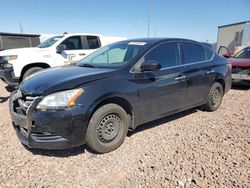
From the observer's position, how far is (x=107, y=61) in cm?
391

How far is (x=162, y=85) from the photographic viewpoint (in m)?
3.67

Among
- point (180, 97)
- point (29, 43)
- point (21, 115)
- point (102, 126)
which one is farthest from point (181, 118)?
point (29, 43)

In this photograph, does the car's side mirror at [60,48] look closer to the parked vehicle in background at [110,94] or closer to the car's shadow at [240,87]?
the parked vehicle in background at [110,94]

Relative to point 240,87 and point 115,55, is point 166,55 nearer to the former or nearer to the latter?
point 115,55

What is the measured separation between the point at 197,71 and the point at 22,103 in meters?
3.23

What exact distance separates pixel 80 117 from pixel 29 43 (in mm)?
9811

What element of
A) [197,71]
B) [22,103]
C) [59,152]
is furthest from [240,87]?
[22,103]

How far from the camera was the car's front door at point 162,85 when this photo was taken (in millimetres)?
3459

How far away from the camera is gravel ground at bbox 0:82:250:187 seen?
8.41ft

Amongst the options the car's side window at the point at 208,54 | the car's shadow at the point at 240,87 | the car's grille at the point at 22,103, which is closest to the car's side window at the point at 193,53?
the car's side window at the point at 208,54

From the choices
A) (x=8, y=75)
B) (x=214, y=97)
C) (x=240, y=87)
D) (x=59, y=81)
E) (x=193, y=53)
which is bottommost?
(x=240, y=87)

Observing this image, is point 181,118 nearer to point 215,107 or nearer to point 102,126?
point 215,107

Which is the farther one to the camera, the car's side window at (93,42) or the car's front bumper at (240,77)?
the car's side window at (93,42)

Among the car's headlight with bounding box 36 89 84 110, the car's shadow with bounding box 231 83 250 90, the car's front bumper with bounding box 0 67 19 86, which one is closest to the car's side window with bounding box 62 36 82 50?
the car's front bumper with bounding box 0 67 19 86
